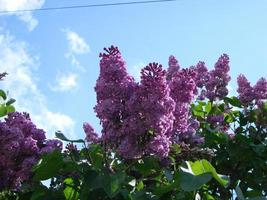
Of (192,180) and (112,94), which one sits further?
(112,94)

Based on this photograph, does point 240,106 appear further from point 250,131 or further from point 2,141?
point 2,141

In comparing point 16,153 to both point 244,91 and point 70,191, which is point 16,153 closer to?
point 70,191

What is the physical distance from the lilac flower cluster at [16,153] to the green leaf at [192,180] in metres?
0.98

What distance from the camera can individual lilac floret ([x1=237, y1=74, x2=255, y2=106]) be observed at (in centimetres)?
530

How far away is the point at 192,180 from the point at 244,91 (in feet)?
9.82

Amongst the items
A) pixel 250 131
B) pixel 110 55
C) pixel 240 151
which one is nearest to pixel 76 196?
pixel 110 55

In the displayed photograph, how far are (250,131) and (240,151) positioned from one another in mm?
403

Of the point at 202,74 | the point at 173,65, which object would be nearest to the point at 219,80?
the point at 202,74

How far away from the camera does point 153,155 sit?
2.97 meters

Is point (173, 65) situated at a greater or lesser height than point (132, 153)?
greater

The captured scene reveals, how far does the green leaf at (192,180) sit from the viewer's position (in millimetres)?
2543

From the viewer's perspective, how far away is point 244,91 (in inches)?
215

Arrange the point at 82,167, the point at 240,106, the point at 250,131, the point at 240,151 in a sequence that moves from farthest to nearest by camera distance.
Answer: the point at 240,106 < the point at 250,131 < the point at 240,151 < the point at 82,167

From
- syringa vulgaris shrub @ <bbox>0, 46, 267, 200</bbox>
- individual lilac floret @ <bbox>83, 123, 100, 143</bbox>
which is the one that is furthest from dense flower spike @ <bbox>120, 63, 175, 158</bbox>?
individual lilac floret @ <bbox>83, 123, 100, 143</bbox>
